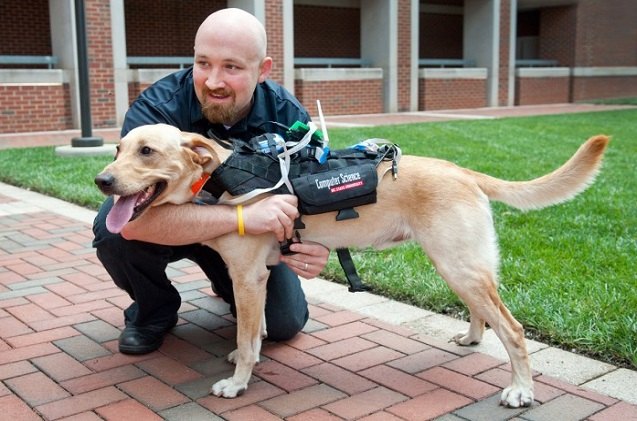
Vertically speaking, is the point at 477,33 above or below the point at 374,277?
above

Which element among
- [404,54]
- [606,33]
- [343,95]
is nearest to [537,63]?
[606,33]

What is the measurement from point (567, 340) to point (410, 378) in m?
0.83

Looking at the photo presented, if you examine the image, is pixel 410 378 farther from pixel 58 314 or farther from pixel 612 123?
pixel 612 123

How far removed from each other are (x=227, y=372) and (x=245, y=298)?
17.5 inches

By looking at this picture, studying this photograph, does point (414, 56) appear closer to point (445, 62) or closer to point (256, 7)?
point (445, 62)

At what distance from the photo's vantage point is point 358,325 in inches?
151

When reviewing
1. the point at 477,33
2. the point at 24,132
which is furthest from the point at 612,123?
the point at 24,132

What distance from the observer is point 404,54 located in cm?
1972

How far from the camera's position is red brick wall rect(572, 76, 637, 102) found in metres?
25.4

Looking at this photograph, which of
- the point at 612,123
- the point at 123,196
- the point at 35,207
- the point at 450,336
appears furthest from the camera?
the point at 612,123

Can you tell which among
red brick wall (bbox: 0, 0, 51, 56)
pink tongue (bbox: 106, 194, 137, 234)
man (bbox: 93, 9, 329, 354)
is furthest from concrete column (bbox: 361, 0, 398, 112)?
pink tongue (bbox: 106, 194, 137, 234)

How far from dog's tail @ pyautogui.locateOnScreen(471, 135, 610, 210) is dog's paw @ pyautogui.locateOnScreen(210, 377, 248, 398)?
53.2 inches

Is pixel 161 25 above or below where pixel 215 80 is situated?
above

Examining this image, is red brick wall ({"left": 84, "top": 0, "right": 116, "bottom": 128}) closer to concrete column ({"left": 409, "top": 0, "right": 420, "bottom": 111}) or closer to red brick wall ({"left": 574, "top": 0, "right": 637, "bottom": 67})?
concrete column ({"left": 409, "top": 0, "right": 420, "bottom": 111})
